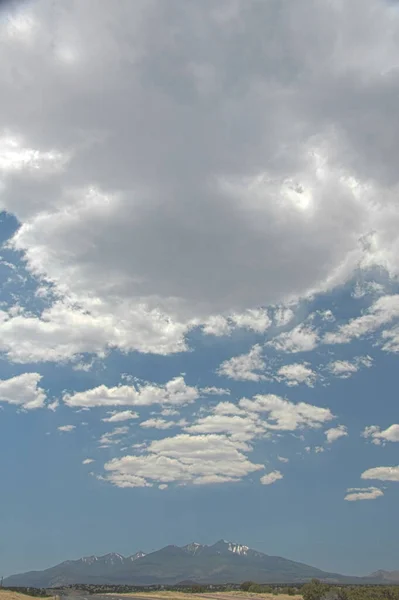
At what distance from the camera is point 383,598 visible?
367 ft

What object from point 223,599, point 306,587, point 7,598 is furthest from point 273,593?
point 7,598

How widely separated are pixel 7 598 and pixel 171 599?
149 ft

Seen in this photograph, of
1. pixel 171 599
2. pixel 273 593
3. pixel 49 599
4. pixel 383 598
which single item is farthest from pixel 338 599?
pixel 49 599

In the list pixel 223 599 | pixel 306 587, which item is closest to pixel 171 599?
pixel 223 599

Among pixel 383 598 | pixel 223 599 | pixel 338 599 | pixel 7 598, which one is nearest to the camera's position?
pixel 383 598

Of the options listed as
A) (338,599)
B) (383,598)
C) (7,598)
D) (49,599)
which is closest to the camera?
(383,598)

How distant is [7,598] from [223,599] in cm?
5610

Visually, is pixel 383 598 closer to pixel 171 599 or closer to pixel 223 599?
pixel 223 599

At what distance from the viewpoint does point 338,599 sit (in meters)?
125

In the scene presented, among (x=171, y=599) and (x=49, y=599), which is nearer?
(x=171, y=599)

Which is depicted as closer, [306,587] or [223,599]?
[306,587]

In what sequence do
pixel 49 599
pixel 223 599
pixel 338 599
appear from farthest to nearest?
pixel 49 599 < pixel 223 599 < pixel 338 599

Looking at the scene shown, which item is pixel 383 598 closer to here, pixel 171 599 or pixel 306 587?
pixel 306 587

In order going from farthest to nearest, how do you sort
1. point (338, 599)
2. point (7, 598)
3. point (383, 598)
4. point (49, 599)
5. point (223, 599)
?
1. point (49, 599)
2. point (223, 599)
3. point (7, 598)
4. point (338, 599)
5. point (383, 598)
